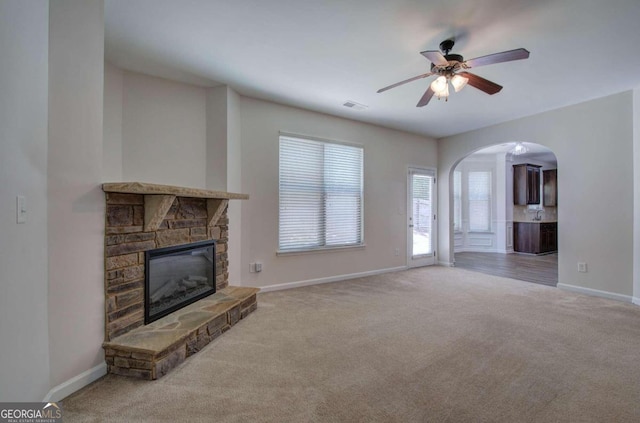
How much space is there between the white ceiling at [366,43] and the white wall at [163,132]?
0.69 feet

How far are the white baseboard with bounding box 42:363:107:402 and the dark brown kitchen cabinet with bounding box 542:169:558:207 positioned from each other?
10.4 metres

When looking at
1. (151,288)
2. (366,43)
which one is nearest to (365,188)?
(366,43)

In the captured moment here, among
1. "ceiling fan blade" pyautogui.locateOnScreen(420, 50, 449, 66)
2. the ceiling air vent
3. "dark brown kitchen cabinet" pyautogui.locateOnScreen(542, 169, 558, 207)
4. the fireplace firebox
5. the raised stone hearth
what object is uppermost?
the ceiling air vent

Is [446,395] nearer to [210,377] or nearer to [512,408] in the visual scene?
[512,408]

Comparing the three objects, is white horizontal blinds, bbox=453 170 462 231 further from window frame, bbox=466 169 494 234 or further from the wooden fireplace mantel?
the wooden fireplace mantel

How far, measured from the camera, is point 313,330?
2814mm

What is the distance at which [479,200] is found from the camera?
8492 mm

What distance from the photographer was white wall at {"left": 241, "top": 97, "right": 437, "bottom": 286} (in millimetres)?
4023

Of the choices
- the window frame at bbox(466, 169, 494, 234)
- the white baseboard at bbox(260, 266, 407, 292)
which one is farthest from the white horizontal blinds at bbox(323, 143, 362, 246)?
the window frame at bbox(466, 169, 494, 234)

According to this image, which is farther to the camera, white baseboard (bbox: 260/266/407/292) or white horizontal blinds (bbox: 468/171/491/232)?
white horizontal blinds (bbox: 468/171/491/232)

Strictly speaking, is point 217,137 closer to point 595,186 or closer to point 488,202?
point 595,186

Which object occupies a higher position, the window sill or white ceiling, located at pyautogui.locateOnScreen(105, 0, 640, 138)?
white ceiling, located at pyautogui.locateOnScreen(105, 0, 640, 138)

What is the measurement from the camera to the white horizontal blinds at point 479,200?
27.7 feet

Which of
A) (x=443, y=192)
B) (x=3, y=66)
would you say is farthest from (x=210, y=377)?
(x=443, y=192)
